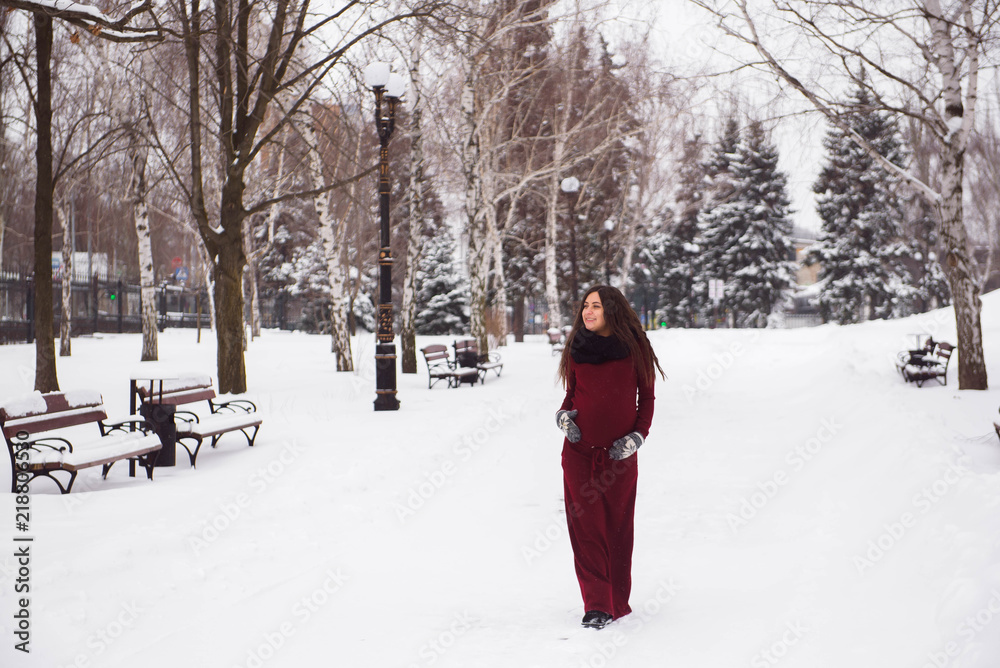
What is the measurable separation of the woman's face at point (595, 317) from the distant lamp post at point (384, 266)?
7410 millimetres

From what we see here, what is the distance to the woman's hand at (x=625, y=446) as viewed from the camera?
13.5 feet

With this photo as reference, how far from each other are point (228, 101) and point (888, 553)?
11423 mm

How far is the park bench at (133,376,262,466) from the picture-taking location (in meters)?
8.08

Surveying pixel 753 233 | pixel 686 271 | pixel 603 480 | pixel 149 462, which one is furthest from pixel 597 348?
pixel 686 271

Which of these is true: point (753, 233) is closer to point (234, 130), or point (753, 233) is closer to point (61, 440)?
point (234, 130)

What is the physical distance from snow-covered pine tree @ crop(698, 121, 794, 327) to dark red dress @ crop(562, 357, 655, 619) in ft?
127

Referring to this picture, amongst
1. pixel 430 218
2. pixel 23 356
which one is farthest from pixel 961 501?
pixel 430 218

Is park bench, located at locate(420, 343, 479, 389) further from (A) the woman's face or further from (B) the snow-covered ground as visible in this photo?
(A) the woman's face

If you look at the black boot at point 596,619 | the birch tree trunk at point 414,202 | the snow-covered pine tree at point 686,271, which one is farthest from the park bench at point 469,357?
the snow-covered pine tree at point 686,271

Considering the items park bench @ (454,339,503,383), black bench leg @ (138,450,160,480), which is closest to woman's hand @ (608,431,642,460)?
black bench leg @ (138,450,160,480)

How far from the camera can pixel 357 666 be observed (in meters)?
3.71

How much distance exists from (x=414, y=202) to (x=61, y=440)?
427 inches

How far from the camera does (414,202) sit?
667 inches

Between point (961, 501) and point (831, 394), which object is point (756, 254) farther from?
point (961, 501)
